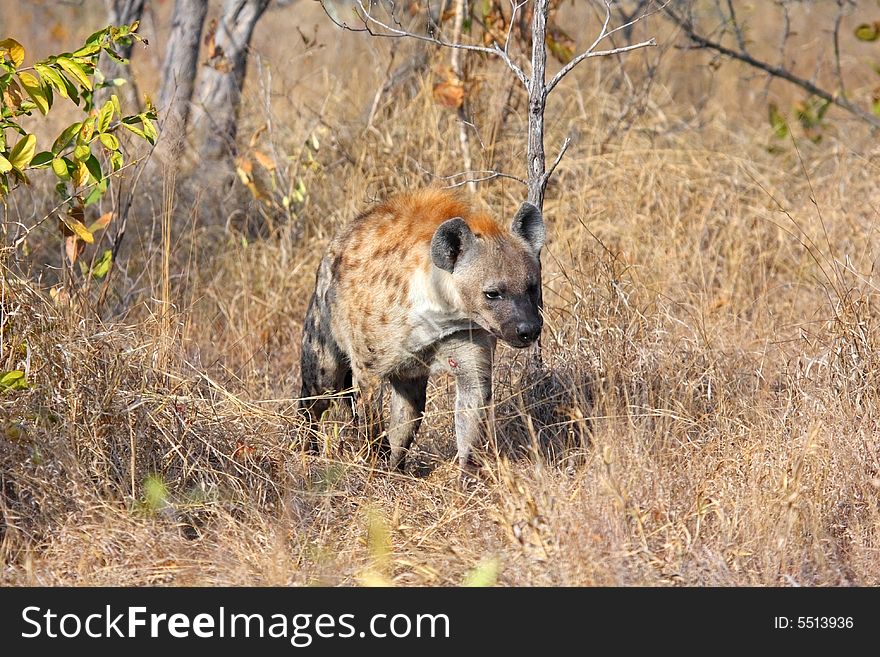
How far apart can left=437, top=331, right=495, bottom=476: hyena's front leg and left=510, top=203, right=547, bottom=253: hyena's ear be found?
414 millimetres

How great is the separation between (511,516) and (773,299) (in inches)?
121

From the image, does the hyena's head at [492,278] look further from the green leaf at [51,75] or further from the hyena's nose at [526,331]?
the green leaf at [51,75]

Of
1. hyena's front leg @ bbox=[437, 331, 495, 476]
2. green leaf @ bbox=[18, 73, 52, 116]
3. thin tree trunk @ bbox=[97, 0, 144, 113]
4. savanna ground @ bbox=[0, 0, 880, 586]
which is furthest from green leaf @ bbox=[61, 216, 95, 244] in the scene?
thin tree trunk @ bbox=[97, 0, 144, 113]

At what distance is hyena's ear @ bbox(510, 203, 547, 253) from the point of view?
14.8 feet

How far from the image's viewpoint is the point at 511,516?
3.82 metres

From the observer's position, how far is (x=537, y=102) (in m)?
4.84

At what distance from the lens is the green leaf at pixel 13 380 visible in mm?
3836

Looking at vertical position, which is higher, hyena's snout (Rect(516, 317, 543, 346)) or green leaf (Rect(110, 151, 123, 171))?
green leaf (Rect(110, 151, 123, 171))

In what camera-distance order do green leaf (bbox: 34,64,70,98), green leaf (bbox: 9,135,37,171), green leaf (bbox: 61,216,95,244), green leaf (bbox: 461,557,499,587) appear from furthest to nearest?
green leaf (bbox: 61,216,95,244)
green leaf (bbox: 9,135,37,171)
green leaf (bbox: 34,64,70,98)
green leaf (bbox: 461,557,499,587)

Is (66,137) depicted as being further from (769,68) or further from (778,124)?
(778,124)

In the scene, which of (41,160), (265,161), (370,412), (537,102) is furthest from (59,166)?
(265,161)

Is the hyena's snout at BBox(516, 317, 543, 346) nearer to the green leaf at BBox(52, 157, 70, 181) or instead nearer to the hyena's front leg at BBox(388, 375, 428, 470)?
the hyena's front leg at BBox(388, 375, 428, 470)

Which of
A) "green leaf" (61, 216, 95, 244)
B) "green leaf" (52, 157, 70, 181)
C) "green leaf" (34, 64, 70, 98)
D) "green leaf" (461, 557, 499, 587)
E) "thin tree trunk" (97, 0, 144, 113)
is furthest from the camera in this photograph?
"thin tree trunk" (97, 0, 144, 113)
